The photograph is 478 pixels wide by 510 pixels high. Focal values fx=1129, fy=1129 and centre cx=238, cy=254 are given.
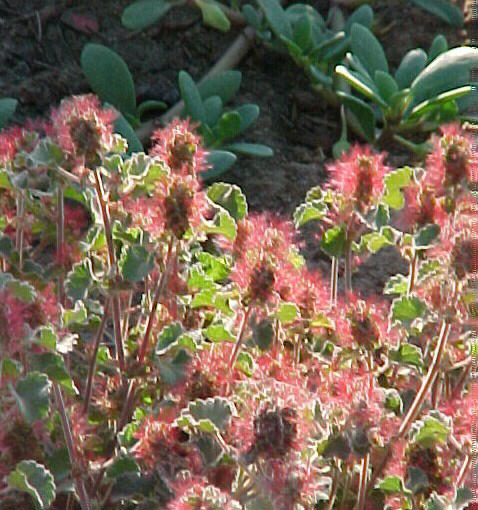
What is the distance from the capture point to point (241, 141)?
2904 mm

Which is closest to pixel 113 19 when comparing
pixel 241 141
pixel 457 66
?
pixel 241 141

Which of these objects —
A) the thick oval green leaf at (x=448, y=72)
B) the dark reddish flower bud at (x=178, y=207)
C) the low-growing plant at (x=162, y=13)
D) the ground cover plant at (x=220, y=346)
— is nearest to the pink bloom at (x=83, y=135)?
the ground cover plant at (x=220, y=346)

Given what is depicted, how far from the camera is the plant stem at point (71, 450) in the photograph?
4.32 feet

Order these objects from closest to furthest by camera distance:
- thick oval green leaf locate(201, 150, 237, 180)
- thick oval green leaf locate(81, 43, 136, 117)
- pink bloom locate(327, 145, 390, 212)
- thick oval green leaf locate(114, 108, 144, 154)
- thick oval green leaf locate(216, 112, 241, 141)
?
1. pink bloom locate(327, 145, 390, 212)
2. thick oval green leaf locate(201, 150, 237, 180)
3. thick oval green leaf locate(114, 108, 144, 154)
4. thick oval green leaf locate(216, 112, 241, 141)
5. thick oval green leaf locate(81, 43, 136, 117)

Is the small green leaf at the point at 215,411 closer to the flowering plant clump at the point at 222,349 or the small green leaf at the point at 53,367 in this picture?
the flowering plant clump at the point at 222,349

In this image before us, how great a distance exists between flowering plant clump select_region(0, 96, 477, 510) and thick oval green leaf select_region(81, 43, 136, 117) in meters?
1.09

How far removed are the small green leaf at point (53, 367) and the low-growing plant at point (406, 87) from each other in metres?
1.43

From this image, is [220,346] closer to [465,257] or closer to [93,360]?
[93,360]

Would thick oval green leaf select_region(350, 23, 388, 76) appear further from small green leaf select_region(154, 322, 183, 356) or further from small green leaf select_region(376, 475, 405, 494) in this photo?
small green leaf select_region(376, 475, 405, 494)

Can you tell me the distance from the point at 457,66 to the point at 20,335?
1.63 meters

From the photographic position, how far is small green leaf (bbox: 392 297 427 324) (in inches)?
53.7

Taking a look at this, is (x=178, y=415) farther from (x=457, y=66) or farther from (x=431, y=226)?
(x=457, y=66)

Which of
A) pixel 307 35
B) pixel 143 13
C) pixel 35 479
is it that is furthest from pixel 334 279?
pixel 143 13

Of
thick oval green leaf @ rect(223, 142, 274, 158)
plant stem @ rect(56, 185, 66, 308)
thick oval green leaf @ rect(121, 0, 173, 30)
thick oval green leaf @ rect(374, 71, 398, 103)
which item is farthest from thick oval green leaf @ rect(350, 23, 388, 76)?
plant stem @ rect(56, 185, 66, 308)
